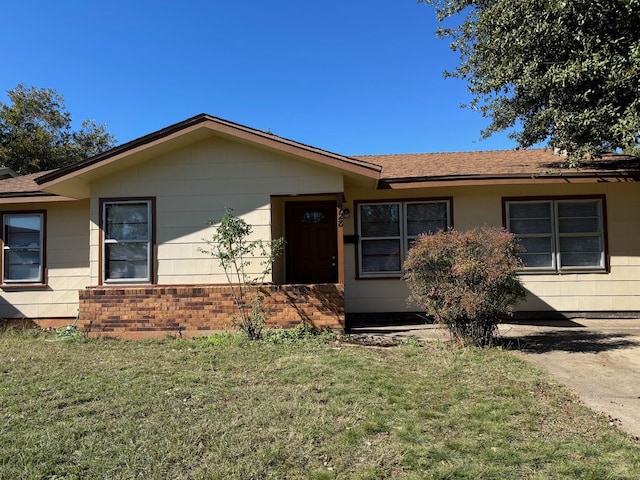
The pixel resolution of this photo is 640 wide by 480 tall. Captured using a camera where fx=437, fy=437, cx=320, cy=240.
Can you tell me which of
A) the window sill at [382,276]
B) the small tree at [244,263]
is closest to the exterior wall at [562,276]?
the window sill at [382,276]

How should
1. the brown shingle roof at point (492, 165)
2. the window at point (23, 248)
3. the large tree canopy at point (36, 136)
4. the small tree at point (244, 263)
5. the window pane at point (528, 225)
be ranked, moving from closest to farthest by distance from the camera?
the small tree at point (244, 263) < the brown shingle roof at point (492, 165) < the window pane at point (528, 225) < the window at point (23, 248) < the large tree canopy at point (36, 136)

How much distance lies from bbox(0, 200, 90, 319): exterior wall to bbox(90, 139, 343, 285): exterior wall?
4.83 ft

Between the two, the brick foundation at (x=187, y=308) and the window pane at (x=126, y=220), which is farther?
the window pane at (x=126, y=220)

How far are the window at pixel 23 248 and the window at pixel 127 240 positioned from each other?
7.70ft

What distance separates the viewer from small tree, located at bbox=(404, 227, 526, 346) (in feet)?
19.8

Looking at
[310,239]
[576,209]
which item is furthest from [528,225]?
[310,239]

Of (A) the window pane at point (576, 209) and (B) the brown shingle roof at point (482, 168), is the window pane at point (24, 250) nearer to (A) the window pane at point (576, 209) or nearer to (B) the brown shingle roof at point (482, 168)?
(B) the brown shingle roof at point (482, 168)

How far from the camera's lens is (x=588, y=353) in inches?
244

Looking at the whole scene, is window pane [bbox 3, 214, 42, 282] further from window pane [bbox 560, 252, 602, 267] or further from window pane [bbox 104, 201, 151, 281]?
window pane [bbox 560, 252, 602, 267]

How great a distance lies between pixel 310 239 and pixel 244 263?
2423 millimetres

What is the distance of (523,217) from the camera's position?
935 centimetres

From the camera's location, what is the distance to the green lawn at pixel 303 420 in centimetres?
306

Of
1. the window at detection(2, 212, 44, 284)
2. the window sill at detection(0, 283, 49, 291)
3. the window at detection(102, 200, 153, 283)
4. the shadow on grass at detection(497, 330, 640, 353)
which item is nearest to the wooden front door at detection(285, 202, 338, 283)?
the window at detection(102, 200, 153, 283)

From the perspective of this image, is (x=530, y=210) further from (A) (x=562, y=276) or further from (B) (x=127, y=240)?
(B) (x=127, y=240)
